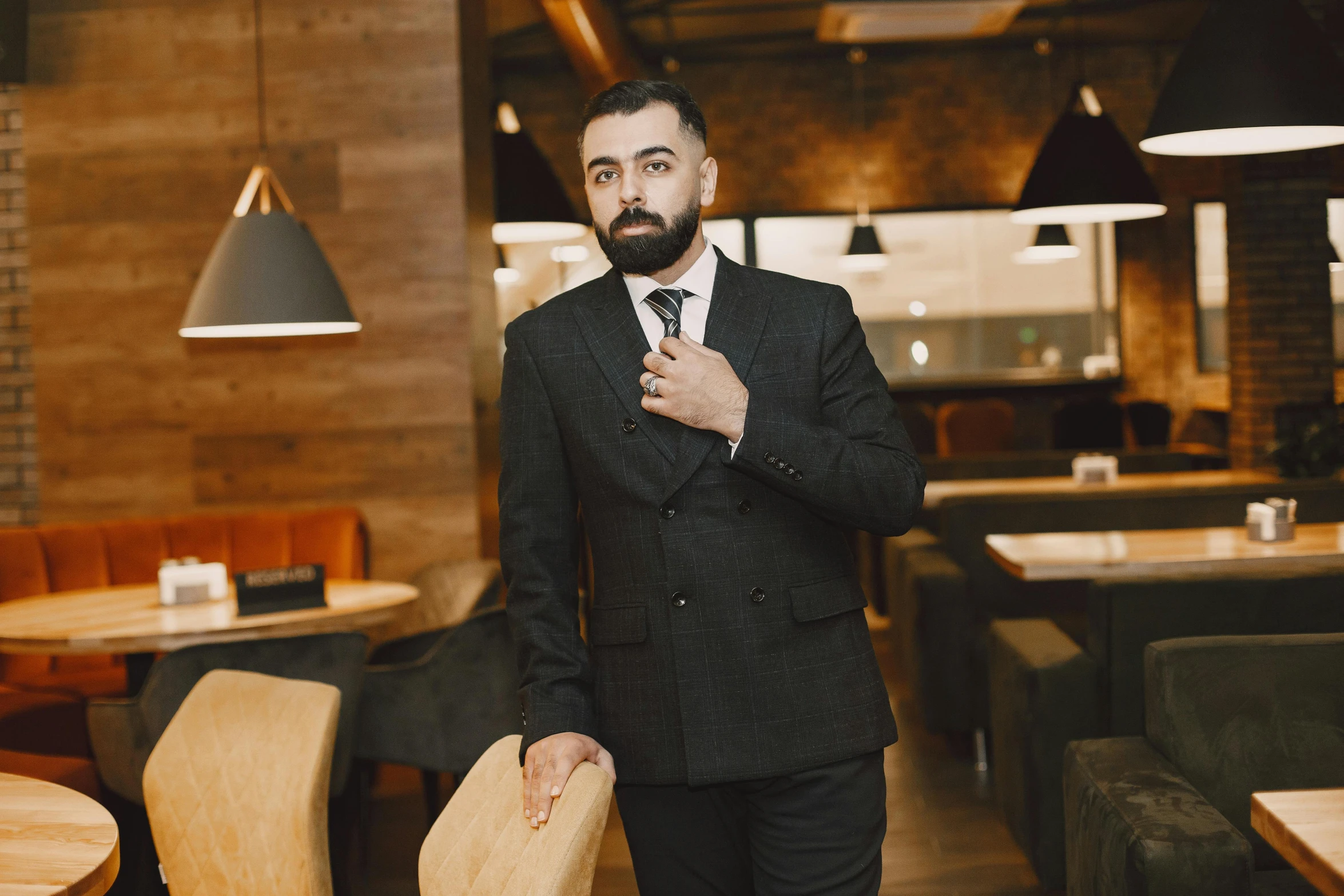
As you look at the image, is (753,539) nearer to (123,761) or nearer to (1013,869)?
(123,761)

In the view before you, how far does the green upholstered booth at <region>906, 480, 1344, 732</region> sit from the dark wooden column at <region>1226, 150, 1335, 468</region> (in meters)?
2.53

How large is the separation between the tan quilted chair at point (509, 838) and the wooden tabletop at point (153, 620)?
4.90ft

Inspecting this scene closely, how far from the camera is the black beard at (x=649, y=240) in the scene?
5.12 ft

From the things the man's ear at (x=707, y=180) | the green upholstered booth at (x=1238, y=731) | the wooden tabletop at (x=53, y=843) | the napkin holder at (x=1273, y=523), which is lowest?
the green upholstered booth at (x=1238, y=731)

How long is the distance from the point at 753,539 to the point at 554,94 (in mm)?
10227

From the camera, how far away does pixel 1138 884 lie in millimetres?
2047

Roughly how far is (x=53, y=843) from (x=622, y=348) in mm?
981

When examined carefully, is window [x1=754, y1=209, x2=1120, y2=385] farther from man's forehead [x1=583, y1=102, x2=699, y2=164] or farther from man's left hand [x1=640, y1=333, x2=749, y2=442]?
man's left hand [x1=640, y1=333, x2=749, y2=442]

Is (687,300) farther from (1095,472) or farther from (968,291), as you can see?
(968,291)

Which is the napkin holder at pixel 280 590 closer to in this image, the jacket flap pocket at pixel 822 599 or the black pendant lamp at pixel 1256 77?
the jacket flap pocket at pixel 822 599

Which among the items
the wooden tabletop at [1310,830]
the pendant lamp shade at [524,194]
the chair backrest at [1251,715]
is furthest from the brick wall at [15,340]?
the wooden tabletop at [1310,830]

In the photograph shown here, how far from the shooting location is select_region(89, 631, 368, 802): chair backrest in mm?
2893

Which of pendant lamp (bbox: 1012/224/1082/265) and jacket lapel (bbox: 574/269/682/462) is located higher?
pendant lamp (bbox: 1012/224/1082/265)

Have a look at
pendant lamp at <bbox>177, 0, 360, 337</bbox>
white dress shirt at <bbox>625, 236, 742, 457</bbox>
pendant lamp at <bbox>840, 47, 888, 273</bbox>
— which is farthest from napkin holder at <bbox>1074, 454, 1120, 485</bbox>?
pendant lamp at <bbox>840, 47, 888, 273</bbox>
